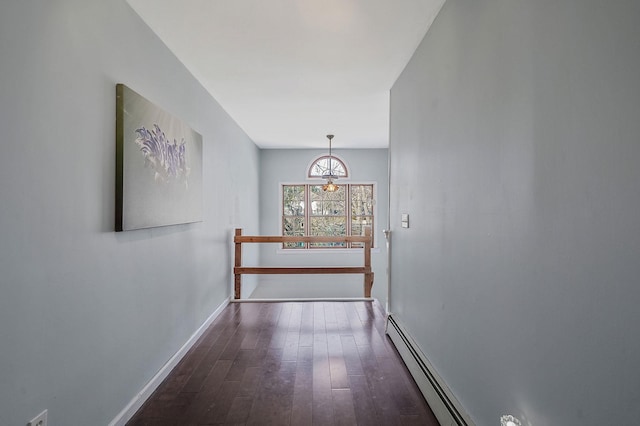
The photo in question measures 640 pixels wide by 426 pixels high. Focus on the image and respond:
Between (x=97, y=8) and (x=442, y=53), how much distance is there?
6.19 ft

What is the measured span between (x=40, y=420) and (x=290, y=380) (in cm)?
142

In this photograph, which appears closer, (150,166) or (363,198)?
Answer: (150,166)

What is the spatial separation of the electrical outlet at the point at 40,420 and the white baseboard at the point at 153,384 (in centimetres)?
52

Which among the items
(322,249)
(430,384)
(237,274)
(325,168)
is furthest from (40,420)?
(325,168)

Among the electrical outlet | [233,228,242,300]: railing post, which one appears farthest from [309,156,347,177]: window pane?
the electrical outlet

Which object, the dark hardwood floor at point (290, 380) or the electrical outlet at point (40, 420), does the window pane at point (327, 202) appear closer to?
the dark hardwood floor at point (290, 380)

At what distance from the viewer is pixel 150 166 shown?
2.22 m

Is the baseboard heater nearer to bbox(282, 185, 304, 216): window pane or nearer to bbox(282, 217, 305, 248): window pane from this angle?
bbox(282, 217, 305, 248): window pane

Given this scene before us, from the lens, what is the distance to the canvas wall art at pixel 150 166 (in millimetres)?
1944

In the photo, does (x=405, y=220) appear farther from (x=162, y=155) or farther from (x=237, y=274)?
(x=237, y=274)

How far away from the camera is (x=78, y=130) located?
1.64 metres

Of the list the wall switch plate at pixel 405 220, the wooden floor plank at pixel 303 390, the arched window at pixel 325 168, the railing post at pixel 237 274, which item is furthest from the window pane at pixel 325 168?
the wooden floor plank at pixel 303 390

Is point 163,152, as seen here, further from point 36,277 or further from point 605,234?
point 605,234

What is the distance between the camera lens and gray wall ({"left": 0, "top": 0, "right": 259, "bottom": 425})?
129 cm
